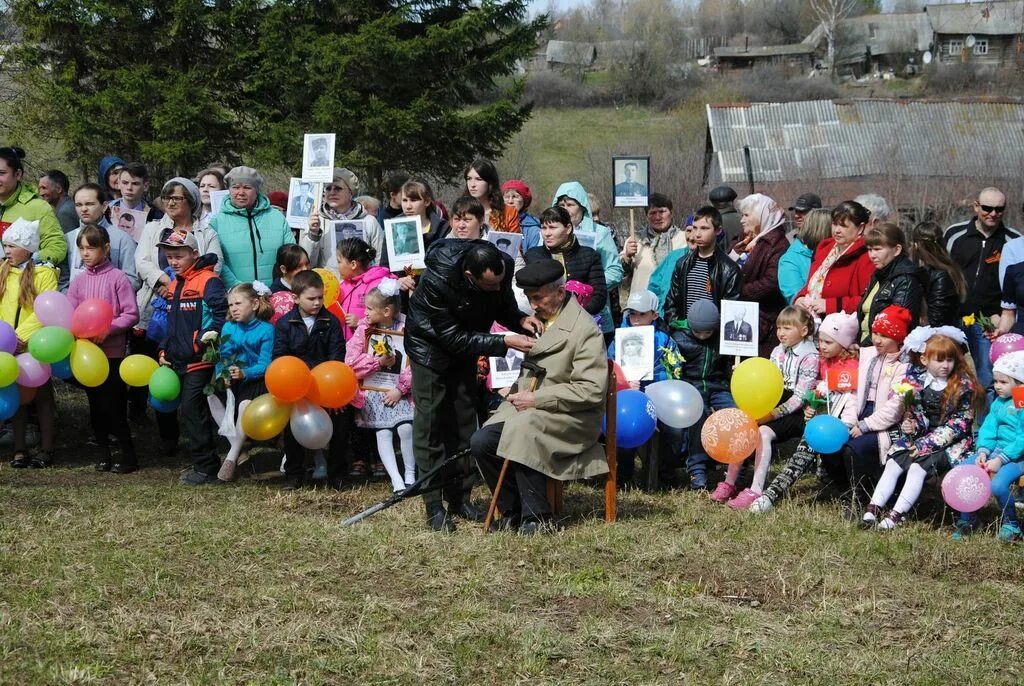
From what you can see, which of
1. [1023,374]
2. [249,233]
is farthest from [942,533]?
[249,233]

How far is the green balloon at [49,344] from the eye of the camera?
8.57m

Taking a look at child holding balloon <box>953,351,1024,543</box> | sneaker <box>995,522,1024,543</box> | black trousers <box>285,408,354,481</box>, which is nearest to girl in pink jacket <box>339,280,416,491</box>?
black trousers <box>285,408,354,481</box>

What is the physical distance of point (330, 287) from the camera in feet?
30.2

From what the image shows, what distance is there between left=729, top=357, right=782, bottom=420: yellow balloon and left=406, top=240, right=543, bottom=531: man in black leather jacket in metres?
1.78

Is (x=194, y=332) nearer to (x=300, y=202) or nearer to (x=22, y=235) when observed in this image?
(x=22, y=235)

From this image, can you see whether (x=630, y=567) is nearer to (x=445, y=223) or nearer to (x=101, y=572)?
(x=101, y=572)

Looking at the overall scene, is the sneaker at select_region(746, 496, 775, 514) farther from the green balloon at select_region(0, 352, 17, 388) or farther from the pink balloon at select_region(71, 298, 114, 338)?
the green balloon at select_region(0, 352, 17, 388)

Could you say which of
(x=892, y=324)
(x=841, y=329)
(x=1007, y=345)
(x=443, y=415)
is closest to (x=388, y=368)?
(x=443, y=415)

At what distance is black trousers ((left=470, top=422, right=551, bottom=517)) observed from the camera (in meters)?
6.96

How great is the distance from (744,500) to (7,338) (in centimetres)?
562

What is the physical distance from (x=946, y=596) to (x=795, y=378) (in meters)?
2.56

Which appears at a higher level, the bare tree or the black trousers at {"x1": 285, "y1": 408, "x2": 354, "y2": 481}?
the bare tree

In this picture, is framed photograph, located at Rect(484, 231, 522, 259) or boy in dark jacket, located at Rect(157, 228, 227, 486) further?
framed photograph, located at Rect(484, 231, 522, 259)

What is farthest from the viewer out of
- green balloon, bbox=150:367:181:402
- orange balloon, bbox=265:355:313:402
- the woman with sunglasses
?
the woman with sunglasses
